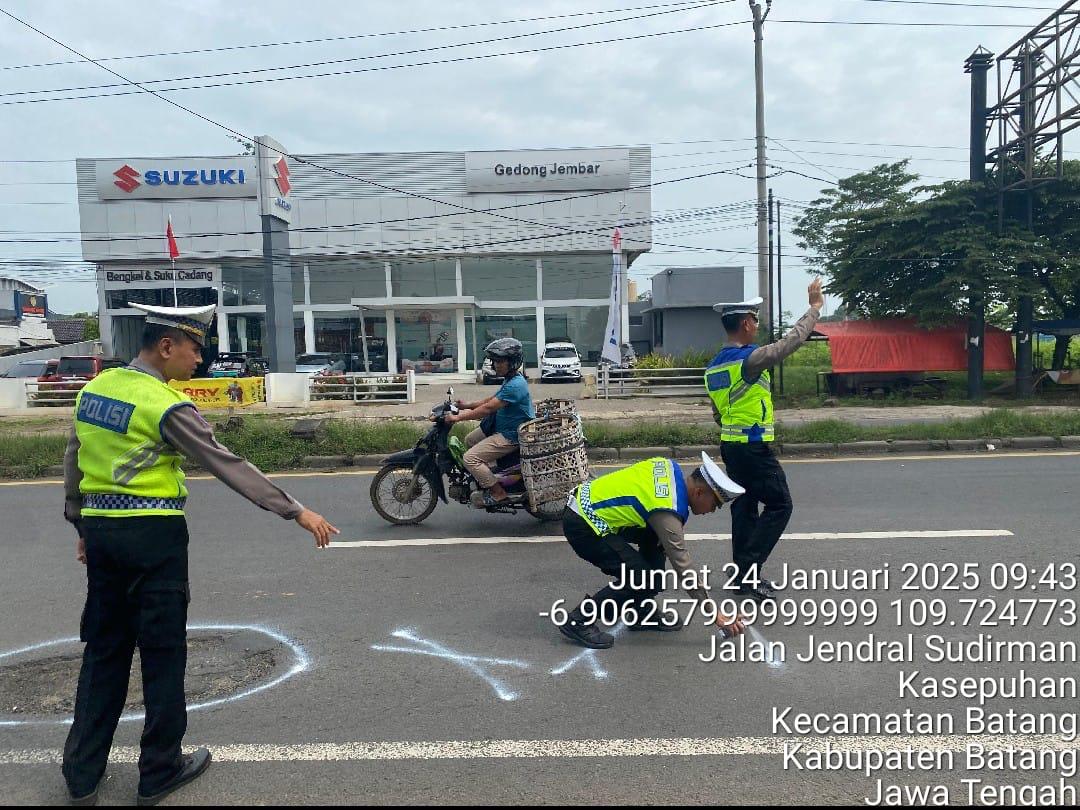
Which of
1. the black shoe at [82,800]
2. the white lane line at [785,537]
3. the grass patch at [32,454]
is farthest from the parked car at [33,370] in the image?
the black shoe at [82,800]

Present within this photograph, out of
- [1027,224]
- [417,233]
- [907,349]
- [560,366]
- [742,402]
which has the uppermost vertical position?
[417,233]

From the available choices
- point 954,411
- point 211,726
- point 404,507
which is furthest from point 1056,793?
point 954,411

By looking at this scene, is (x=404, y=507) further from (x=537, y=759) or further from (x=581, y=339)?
(x=581, y=339)

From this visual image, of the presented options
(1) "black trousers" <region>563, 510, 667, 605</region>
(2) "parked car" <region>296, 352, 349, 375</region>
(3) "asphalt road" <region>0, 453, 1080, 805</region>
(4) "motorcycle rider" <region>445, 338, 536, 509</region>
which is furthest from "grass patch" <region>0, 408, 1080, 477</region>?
(2) "parked car" <region>296, 352, 349, 375</region>

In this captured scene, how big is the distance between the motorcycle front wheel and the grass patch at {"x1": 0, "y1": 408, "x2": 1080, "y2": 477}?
4.00 m

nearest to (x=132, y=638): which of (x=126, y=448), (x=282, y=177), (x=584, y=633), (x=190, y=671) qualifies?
(x=126, y=448)

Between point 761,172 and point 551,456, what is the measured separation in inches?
677

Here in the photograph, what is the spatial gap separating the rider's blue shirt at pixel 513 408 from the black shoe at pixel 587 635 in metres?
2.80

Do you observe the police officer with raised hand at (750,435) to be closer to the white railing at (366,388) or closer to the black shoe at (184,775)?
the black shoe at (184,775)

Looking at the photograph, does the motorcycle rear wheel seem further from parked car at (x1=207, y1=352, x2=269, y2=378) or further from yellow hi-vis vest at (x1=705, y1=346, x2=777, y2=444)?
parked car at (x1=207, y1=352, x2=269, y2=378)

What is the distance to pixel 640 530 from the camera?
4.78 metres

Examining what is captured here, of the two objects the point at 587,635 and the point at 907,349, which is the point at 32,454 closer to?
the point at 587,635

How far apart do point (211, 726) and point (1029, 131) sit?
2101 centimetres

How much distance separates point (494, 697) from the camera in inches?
163
